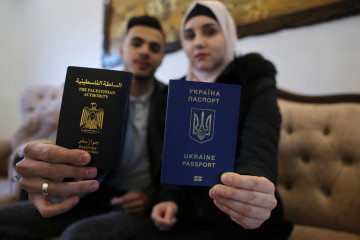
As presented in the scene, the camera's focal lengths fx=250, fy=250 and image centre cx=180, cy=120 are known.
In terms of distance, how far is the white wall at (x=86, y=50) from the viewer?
124 cm

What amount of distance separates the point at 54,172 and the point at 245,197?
0.42 m

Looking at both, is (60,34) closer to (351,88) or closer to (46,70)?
(46,70)

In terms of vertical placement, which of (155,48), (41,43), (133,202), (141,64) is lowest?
(133,202)

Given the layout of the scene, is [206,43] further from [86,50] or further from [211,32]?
[86,50]

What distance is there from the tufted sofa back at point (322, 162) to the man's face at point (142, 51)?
716mm

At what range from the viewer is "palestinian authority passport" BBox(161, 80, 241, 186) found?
1.81ft

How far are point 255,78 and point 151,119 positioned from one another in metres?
0.47

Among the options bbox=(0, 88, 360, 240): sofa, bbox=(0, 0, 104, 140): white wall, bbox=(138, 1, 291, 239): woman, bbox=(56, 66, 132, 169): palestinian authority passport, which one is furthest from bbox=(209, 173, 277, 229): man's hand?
bbox=(0, 0, 104, 140): white wall

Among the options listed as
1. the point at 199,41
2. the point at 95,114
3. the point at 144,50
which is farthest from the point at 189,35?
the point at 95,114

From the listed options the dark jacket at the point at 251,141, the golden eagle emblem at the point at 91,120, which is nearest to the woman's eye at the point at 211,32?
the dark jacket at the point at 251,141

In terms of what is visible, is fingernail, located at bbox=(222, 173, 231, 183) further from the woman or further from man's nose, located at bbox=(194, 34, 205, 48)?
man's nose, located at bbox=(194, 34, 205, 48)

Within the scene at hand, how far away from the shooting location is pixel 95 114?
55cm

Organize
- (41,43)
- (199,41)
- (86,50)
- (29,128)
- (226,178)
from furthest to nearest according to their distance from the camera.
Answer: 1. (41,43)
2. (86,50)
3. (29,128)
4. (199,41)
5. (226,178)

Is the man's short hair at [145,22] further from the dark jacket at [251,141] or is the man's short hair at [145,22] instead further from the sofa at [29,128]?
the sofa at [29,128]
